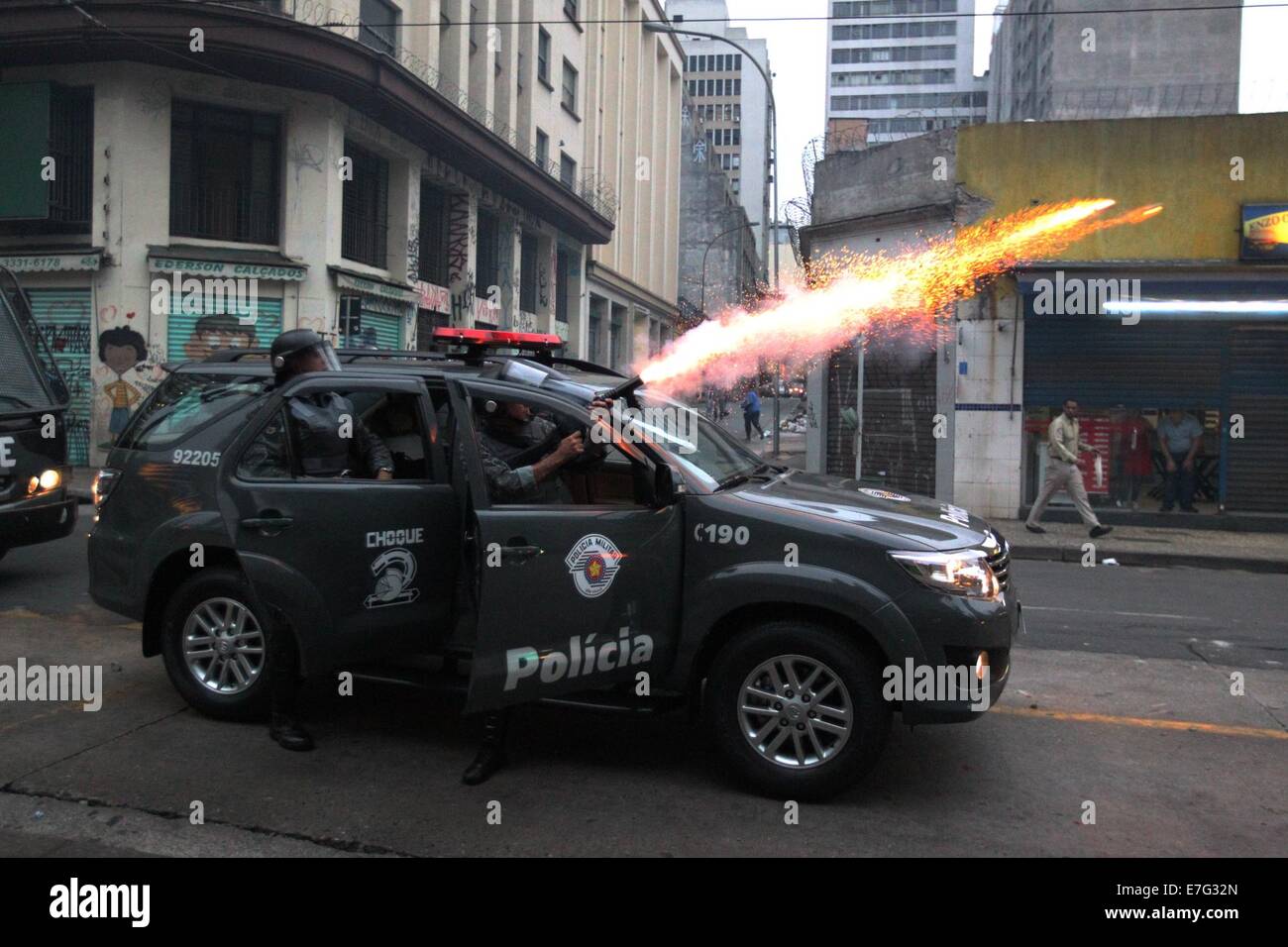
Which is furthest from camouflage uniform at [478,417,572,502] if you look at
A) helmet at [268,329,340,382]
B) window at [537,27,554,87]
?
window at [537,27,554,87]

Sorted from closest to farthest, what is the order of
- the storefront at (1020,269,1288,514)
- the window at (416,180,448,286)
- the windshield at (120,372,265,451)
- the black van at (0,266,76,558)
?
the windshield at (120,372,265,451) → the black van at (0,266,76,558) → the storefront at (1020,269,1288,514) → the window at (416,180,448,286)

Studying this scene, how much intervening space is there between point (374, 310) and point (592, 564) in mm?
16344

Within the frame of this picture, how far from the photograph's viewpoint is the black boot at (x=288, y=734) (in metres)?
4.86

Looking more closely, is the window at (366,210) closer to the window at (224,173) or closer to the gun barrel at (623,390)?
the window at (224,173)

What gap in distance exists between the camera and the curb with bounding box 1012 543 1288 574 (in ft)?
39.5

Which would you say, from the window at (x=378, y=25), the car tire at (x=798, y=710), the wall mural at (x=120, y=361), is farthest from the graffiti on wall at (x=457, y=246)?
the car tire at (x=798, y=710)

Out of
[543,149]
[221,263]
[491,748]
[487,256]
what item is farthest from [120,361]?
[491,748]

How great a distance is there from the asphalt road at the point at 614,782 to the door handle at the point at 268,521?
1.07 m

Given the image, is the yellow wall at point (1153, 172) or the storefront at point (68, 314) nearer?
the yellow wall at point (1153, 172)

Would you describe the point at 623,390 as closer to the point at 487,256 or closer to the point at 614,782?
the point at 614,782

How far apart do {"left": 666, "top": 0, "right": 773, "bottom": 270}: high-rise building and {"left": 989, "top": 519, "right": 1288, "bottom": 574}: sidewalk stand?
3784 inches

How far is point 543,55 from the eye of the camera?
28.3m

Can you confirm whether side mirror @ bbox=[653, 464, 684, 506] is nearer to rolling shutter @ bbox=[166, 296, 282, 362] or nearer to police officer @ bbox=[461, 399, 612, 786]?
police officer @ bbox=[461, 399, 612, 786]
